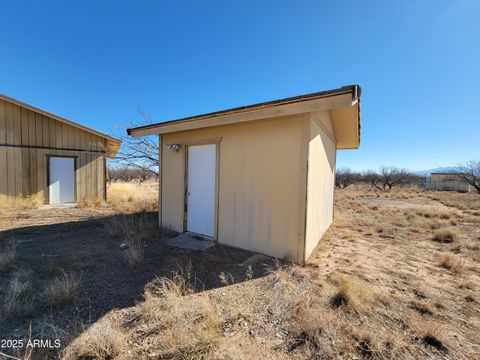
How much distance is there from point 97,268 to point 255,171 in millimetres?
3392

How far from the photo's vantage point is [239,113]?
4.18 meters

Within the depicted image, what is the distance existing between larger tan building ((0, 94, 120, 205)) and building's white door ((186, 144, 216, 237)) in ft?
27.0

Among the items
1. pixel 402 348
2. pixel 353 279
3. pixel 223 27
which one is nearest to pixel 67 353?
pixel 402 348

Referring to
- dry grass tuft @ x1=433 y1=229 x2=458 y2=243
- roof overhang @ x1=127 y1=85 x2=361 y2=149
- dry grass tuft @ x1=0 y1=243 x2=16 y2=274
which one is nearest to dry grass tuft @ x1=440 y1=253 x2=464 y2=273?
dry grass tuft @ x1=433 y1=229 x2=458 y2=243

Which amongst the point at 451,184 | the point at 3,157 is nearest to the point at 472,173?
the point at 451,184

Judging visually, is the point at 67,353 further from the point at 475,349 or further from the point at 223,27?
the point at 223,27

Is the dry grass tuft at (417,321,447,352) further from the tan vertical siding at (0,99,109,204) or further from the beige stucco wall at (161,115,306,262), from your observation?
the tan vertical siding at (0,99,109,204)

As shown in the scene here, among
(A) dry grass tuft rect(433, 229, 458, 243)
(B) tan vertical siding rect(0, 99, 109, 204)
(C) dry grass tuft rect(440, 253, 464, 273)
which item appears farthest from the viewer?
(B) tan vertical siding rect(0, 99, 109, 204)

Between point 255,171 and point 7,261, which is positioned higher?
point 255,171

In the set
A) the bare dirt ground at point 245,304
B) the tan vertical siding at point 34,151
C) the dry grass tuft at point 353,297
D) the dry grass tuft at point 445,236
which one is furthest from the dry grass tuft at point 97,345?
the tan vertical siding at point 34,151

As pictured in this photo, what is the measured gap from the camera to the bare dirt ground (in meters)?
2.03

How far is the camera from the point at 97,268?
12.0 feet

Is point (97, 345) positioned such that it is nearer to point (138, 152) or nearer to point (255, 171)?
point (255, 171)

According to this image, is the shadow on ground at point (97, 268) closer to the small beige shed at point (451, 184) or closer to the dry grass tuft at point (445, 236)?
the dry grass tuft at point (445, 236)
